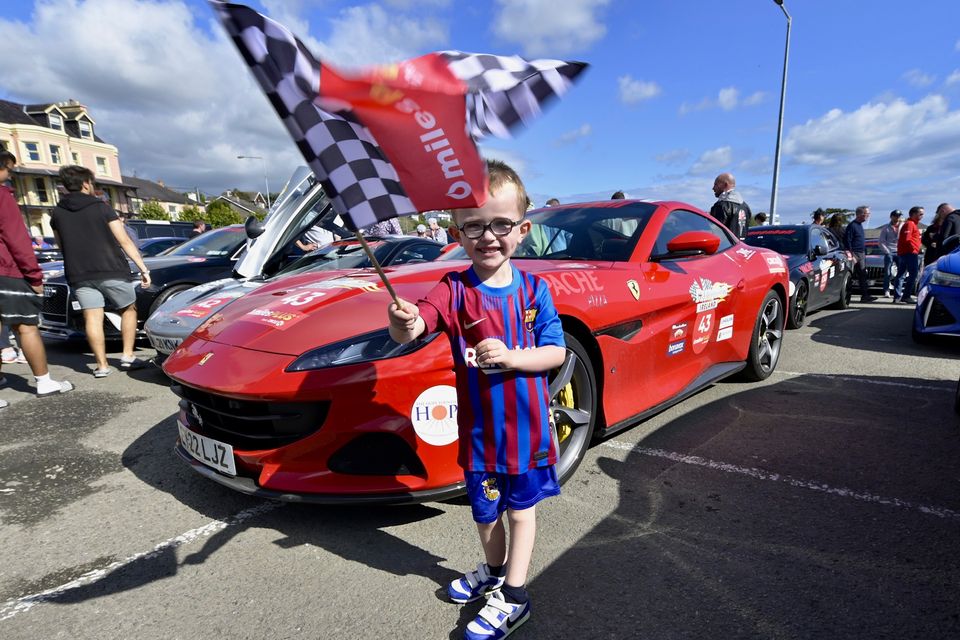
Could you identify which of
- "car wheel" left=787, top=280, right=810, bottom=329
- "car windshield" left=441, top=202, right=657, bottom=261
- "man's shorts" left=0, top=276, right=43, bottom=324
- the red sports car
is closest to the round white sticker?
the red sports car

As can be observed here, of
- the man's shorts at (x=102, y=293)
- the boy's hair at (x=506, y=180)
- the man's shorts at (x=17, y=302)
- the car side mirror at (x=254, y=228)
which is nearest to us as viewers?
the boy's hair at (x=506, y=180)

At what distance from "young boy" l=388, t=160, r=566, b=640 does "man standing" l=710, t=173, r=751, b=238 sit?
5.46m

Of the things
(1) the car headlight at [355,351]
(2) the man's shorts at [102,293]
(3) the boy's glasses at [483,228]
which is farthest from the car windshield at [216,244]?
(3) the boy's glasses at [483,228]

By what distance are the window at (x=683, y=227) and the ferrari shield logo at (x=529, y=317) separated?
1785mm

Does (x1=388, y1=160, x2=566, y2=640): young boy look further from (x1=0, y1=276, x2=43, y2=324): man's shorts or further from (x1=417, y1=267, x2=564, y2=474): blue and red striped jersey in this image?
(x1=0, y1=276, x2=43, y2=324): man's shorts

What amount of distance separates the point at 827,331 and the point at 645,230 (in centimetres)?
463

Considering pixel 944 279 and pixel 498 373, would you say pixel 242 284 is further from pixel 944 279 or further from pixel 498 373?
pixel 944 279

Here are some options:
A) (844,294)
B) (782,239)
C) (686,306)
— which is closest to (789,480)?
(686,306)

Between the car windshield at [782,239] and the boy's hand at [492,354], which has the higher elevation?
the car windshield at [782,239]

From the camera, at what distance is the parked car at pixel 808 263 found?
255 inches

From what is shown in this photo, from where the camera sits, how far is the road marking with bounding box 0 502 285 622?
5.76 feet

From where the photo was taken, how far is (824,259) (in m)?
6.98

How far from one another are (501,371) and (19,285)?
14.7 ft

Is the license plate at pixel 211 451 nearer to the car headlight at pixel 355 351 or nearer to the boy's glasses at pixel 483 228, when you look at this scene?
the car headlight at pixel 355 351
